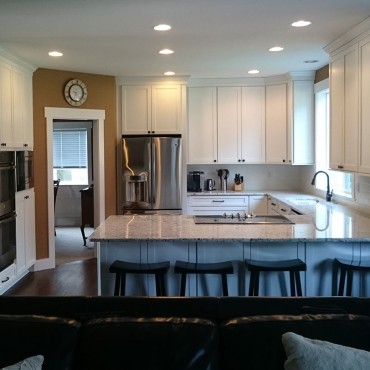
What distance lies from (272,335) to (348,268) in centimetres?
162

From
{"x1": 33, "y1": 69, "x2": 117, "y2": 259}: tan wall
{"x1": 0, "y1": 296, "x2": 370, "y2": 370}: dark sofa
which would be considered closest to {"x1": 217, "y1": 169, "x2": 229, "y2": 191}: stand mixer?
{"x1": 33, "y1": 69, "x2": 117, "y2": 259}: tan wall

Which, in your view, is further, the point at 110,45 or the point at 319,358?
the point at 110,45

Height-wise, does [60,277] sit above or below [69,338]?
below

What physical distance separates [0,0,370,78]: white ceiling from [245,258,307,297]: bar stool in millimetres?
1832

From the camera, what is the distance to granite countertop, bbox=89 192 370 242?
10.6ft

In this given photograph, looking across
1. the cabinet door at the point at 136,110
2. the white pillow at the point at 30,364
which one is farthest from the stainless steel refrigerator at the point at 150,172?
the white pillow at the point at 30,364

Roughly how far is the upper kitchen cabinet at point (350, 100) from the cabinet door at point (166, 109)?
231cm

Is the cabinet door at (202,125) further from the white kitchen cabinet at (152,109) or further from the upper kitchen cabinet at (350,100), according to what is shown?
the upper kitchen cabinet at (350,100)

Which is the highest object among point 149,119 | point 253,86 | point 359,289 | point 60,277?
point 253,86

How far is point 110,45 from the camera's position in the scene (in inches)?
180

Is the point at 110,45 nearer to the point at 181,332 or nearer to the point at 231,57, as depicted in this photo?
the point at 231,57

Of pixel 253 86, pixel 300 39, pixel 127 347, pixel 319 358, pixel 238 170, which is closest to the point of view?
pixel 319 358

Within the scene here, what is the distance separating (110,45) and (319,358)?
373 centimetres

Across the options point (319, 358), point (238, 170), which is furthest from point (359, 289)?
point (238, 170)
